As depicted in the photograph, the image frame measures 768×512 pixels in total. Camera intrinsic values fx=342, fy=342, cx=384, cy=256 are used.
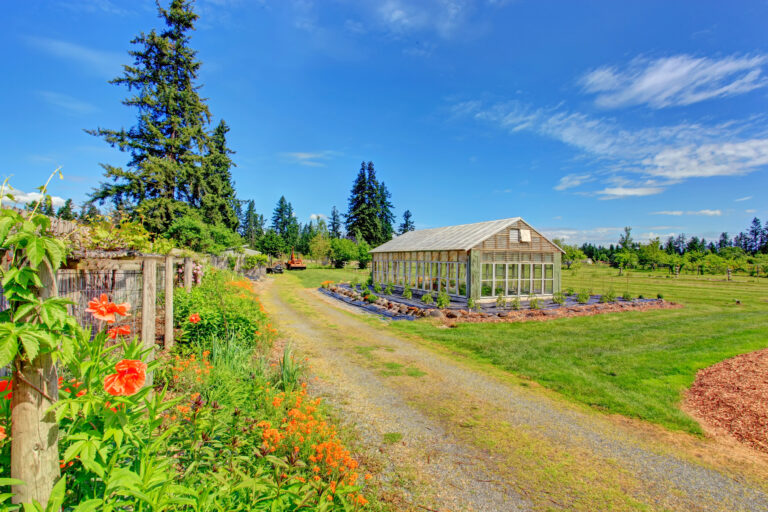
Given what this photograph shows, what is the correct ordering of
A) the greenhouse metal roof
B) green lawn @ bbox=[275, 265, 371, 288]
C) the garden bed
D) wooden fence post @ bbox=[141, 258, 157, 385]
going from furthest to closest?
1. green lawn @ bbox=[275, 265, 371, 288]
2. the greenhouse metal roof
3. the garden bed
4. wooden fence post @ bbox=[141, 258, 157, 385]

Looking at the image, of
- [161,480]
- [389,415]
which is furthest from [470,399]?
[161,480]

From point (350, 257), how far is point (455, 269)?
30201mm

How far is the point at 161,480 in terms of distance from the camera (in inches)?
65.1

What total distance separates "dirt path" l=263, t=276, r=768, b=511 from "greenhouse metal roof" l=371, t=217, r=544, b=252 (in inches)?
388

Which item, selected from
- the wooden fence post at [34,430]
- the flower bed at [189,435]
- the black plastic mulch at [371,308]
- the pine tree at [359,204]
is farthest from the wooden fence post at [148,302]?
the pine tree at [359,204]

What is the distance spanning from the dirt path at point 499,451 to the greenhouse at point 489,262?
9105mm

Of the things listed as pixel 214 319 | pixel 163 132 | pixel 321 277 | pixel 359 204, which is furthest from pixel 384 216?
pixel 214 319

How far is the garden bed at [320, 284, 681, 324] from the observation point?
1342cm

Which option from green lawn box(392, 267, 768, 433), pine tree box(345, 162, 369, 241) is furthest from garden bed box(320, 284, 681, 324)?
pine tree box(345, 162, 369, 241)

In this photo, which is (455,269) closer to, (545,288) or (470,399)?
(545,288)

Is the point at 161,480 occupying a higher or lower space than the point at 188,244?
lower

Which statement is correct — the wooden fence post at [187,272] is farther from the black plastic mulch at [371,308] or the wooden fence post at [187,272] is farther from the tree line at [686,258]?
the tree line at [686,258]

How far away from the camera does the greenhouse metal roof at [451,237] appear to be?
655 inches

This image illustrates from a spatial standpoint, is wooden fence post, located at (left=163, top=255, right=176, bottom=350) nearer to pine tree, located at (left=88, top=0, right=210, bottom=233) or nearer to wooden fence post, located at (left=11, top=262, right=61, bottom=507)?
wooden fence post, located at (left=11, top=262, right=61, bottom=507)
